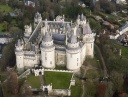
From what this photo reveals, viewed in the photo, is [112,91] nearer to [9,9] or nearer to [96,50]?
[96,50]

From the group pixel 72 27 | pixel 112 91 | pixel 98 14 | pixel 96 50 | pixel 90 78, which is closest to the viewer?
pixel 112 91

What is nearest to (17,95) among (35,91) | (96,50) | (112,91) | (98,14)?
(35,91)

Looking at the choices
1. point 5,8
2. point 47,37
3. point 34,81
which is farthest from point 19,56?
point 5,8

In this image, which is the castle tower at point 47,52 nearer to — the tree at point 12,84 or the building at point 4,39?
the tree at point 12,84


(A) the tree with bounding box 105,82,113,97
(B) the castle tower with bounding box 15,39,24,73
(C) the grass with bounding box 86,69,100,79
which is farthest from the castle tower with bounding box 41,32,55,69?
(A) the tree with bounding box 105,82,113,97

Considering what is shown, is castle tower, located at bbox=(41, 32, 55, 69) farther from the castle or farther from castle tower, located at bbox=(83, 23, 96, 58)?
castle tower, located at bbox=(83, 23, 96, 58)

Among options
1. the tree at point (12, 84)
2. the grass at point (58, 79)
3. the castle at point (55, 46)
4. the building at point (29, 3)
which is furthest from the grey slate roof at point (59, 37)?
the building at point (29, 3)

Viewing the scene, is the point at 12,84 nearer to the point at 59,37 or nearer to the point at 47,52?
the point at 47,52
